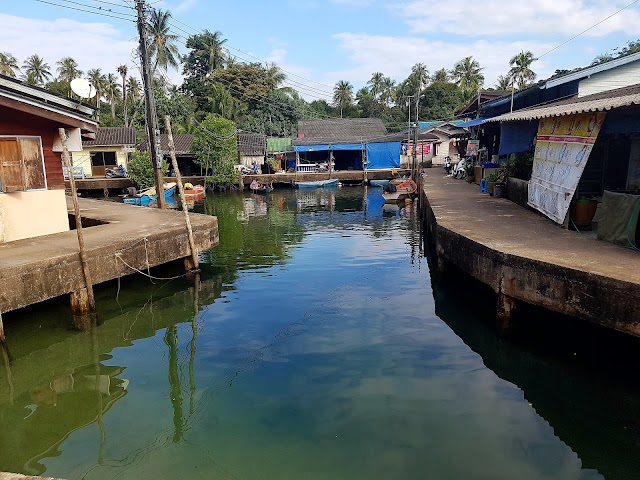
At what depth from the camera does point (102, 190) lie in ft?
118

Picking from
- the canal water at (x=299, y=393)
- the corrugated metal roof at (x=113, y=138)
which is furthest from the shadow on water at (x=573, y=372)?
the corrugated metal roof at (x=113, y=138)

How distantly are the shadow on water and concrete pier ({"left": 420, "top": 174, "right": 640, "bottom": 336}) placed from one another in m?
0.58

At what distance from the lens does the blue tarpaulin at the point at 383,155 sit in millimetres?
42375

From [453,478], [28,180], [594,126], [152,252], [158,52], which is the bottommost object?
[453,478]

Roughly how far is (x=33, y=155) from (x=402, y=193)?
21611mm

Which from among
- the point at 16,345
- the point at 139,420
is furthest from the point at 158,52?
the point at 139,420

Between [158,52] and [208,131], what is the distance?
36.4 feet

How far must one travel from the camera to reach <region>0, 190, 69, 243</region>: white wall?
34.3 feet

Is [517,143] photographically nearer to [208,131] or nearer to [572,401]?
[572,401]

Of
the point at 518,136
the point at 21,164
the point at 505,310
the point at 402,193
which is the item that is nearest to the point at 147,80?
the point at 21,164

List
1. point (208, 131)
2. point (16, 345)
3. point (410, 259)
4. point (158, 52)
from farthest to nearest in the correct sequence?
point (158, 52) < point (208, 131) < point (410, 259) < point (16, 345)

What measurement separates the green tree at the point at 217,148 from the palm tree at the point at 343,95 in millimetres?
36652

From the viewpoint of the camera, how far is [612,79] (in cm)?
1658

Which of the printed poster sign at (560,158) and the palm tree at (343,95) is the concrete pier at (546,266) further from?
the palm tree at (343,95)
